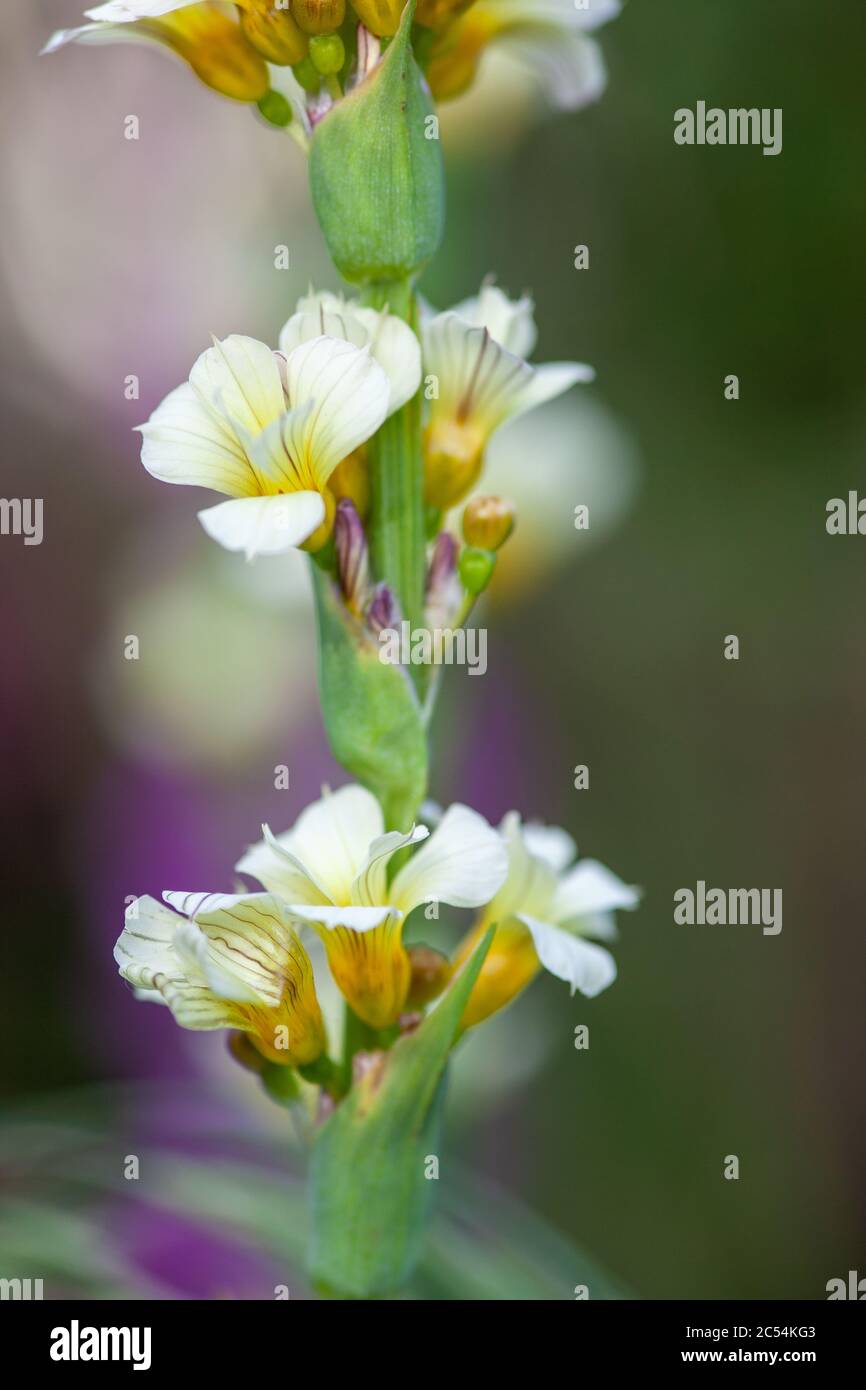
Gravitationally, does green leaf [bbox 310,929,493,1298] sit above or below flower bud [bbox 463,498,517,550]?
below

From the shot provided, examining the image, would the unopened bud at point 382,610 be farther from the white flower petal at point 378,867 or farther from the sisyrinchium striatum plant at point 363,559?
the white flower petal at point 378,867

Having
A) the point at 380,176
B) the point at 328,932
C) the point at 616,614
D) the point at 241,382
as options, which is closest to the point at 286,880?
the point at 328,932

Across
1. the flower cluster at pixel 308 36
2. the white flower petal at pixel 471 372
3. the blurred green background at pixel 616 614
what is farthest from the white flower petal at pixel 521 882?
the blurred green background at pixel 616 614

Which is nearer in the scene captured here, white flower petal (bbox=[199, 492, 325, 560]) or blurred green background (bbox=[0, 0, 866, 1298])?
white flower petal (bbox=[199, 492, 325, 560])

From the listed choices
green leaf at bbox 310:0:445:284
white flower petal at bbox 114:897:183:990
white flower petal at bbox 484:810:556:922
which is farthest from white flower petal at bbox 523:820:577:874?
green leaf at bbox 310:0:445:284

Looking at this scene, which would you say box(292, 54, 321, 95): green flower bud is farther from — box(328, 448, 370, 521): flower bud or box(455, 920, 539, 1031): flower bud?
box(455, 920, 539, 1031): flower bud
